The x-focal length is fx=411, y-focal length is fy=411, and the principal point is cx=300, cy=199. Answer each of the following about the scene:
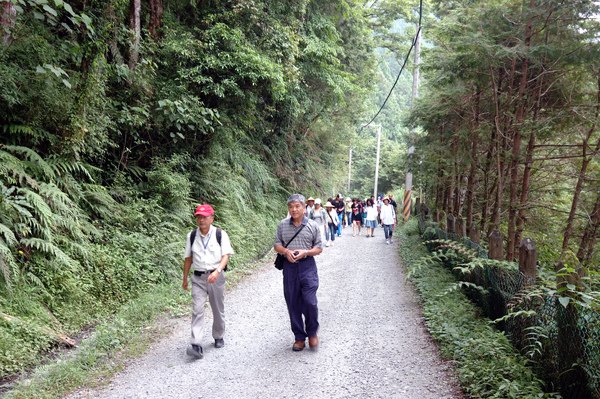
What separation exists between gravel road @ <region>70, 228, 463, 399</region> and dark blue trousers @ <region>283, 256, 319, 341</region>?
34cm

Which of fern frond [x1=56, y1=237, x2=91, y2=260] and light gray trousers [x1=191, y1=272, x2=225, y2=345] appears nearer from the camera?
light gray trousers [x1=191, y1=272, x2=225, y2=345]

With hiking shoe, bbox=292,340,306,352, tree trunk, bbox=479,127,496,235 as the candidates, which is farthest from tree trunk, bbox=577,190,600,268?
hiking shoe, bbox=292,340,306,352

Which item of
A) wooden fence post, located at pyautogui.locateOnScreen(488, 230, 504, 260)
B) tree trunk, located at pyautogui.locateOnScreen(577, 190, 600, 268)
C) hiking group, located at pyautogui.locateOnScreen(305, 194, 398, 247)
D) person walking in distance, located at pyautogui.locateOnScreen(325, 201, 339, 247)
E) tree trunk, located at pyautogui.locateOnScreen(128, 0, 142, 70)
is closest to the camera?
wooden fence post, located at pyautogui.locateOnScreen(488, 230, 504, 260)

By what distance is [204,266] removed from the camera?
5.00 m

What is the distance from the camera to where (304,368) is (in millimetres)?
4641

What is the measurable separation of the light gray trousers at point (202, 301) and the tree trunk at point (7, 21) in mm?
4545

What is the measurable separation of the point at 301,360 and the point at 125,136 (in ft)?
20.6

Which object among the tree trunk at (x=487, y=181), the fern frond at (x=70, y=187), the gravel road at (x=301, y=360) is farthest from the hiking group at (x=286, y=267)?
the tree trunk at (x=487, y=181)

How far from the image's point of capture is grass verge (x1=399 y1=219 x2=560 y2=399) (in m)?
3.70

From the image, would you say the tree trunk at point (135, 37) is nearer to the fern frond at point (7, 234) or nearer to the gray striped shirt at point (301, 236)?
the fern frond at point (7, 234)

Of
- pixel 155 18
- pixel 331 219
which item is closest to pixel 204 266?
pixel 155 18

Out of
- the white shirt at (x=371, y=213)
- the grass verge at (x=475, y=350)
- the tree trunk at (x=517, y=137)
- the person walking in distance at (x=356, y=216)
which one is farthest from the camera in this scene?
the person walking in distance at (x=356, y=216)

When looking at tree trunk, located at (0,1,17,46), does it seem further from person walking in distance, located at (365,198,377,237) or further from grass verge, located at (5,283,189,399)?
person walking in distance, located at (365,198,377,237)

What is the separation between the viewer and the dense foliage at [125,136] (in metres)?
5.54
